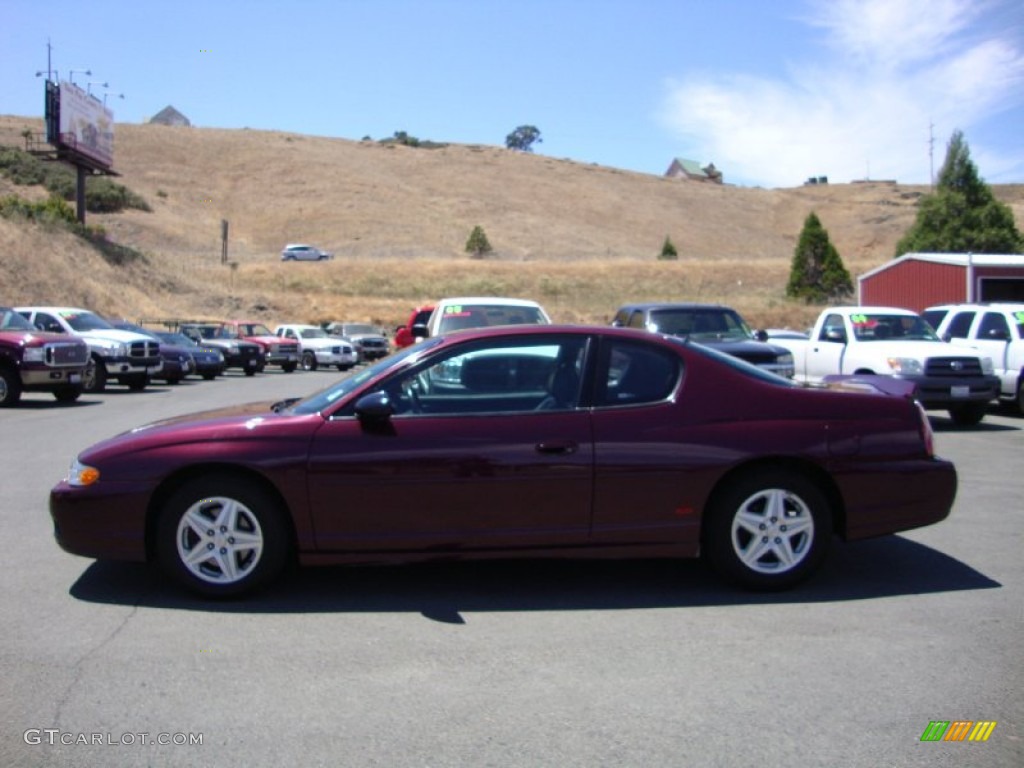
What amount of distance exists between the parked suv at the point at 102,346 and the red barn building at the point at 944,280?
73.3 feet

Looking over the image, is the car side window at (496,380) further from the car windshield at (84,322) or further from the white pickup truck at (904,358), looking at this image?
the car windshield at (84,322)

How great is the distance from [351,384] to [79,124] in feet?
145

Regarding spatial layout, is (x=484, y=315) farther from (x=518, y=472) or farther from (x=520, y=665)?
(x=520, y=665)

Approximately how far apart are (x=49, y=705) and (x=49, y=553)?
2.93 meters

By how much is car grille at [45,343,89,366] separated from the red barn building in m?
23.4

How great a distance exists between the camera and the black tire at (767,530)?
5.92m

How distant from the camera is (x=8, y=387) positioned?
702 inches

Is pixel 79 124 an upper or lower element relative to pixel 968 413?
upper

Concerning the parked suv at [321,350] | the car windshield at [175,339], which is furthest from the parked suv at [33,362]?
the parked suv at [321,350]

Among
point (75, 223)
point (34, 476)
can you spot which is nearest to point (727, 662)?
point (34, 476)

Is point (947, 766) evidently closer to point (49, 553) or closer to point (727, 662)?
point (727, 662)

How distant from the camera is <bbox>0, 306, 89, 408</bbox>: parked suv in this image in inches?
696

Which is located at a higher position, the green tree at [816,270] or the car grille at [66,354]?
the green tree at [816,270]

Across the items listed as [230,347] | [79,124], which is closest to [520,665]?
[230,347]
